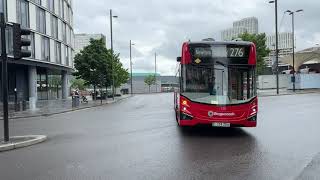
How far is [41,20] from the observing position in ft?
143

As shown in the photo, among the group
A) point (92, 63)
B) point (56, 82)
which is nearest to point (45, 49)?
point (92, 63)

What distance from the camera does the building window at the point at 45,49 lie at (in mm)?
42594

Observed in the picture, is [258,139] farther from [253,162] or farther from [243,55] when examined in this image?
[253,162]

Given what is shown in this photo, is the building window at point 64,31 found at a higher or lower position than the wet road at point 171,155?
higher

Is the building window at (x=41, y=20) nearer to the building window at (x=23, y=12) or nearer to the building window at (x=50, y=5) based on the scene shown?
the building window at (x=50, y=5)

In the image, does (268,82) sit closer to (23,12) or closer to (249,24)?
(249,24)

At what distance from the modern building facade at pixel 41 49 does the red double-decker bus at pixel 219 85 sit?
68.4 ft

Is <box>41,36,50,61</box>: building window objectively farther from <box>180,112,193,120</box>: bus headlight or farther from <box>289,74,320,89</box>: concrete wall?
<box>289,74,320,89</box>: concrete wall

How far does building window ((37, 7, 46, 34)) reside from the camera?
1673 inches

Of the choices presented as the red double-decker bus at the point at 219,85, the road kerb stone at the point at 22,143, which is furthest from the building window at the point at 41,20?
the red double-decker bus at the point at 219,85

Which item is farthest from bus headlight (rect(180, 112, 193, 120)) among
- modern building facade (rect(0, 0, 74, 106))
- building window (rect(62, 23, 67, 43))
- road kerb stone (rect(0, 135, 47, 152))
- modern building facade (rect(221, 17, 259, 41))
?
modern building facade (rect(221, 17, 259, 41))

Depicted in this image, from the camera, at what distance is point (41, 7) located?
43.2m

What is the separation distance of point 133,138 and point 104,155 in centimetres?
297

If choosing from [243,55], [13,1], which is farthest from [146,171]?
[13,1]
